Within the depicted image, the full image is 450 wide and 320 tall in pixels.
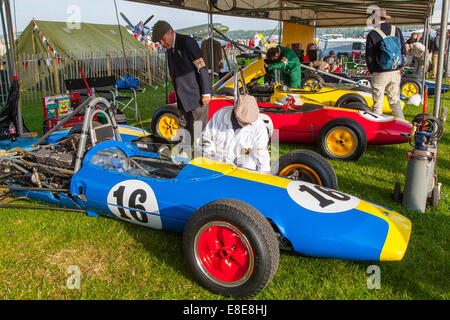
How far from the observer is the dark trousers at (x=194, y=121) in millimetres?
4758

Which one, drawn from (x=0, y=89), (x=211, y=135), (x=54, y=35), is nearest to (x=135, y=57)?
(x=54, y=35)

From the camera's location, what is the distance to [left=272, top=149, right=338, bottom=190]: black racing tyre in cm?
343

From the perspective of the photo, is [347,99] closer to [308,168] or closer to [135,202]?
[308,168]

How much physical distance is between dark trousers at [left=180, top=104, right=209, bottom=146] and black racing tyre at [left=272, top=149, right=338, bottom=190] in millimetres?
1470

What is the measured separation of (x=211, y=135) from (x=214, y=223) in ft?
5.25

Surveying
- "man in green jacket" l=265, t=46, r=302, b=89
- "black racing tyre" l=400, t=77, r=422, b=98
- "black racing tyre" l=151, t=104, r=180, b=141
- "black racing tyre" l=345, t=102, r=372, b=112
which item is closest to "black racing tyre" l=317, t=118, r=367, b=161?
"black racing tyre" l=345, t=102, r=372, b=112

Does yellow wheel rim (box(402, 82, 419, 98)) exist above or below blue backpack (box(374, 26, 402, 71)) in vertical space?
below

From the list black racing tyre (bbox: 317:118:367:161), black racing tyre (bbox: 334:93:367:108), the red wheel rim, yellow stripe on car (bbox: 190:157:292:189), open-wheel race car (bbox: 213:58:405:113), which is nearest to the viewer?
the red wheel rim

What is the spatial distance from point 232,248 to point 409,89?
10.4m

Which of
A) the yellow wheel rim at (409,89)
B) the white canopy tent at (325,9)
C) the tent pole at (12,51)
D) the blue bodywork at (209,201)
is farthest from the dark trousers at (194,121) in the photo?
the yellow wheel rim at (409,89)

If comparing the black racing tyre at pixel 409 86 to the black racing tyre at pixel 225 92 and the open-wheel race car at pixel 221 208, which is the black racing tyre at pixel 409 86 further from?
the open-wheel race car at pixel 221 208

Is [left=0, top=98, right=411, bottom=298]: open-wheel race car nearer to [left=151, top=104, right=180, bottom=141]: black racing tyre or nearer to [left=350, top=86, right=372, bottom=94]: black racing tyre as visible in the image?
[left=151, top=104, right=180, bottom=141]: black racing tyre

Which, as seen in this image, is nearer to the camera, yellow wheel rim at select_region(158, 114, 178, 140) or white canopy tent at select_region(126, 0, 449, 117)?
yellow wheel rim at select_region(158, 114, 178, 140)

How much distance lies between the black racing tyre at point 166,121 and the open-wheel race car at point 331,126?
2 centimetres
